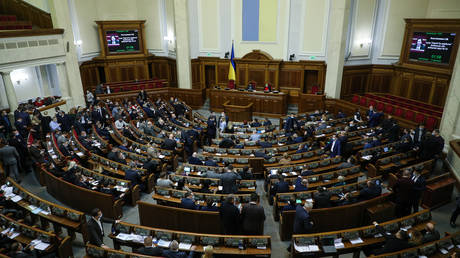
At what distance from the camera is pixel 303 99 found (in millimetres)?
17688

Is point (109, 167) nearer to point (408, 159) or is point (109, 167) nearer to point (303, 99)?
point (408, 159)

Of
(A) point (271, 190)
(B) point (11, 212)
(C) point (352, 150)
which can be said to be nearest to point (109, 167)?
(B) point (11, 212)

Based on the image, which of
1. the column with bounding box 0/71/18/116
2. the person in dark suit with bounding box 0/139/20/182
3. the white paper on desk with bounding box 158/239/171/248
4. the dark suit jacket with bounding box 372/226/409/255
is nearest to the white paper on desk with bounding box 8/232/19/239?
the white paper on desk with bounding box 158/239/171/248

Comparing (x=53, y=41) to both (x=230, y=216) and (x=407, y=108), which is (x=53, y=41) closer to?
(x=230, y=216)

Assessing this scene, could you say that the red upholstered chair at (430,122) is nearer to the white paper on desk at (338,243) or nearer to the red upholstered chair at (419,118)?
the red upholstered chair at (419,118)

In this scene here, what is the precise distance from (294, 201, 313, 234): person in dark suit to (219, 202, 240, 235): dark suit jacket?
1.30 metres

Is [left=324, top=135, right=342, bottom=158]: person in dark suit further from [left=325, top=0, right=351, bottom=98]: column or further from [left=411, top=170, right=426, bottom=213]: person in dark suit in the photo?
[left=325, top=0, right=351, bottom=98]: column

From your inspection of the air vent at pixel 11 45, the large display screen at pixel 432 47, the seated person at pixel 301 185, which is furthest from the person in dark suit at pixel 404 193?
the air vent at pixel 11 45

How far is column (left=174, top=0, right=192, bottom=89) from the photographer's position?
63.3ft

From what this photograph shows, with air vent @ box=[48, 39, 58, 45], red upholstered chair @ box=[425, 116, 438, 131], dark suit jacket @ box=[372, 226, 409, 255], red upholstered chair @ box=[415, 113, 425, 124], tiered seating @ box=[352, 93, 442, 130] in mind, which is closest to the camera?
dark suit jacket @ box=[372, 226, 409, 255]

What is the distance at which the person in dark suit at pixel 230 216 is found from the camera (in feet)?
21.2

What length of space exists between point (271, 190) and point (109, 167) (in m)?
5.29

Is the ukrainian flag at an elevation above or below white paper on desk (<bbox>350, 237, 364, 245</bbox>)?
above

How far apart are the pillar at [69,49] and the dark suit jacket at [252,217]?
1485cm
